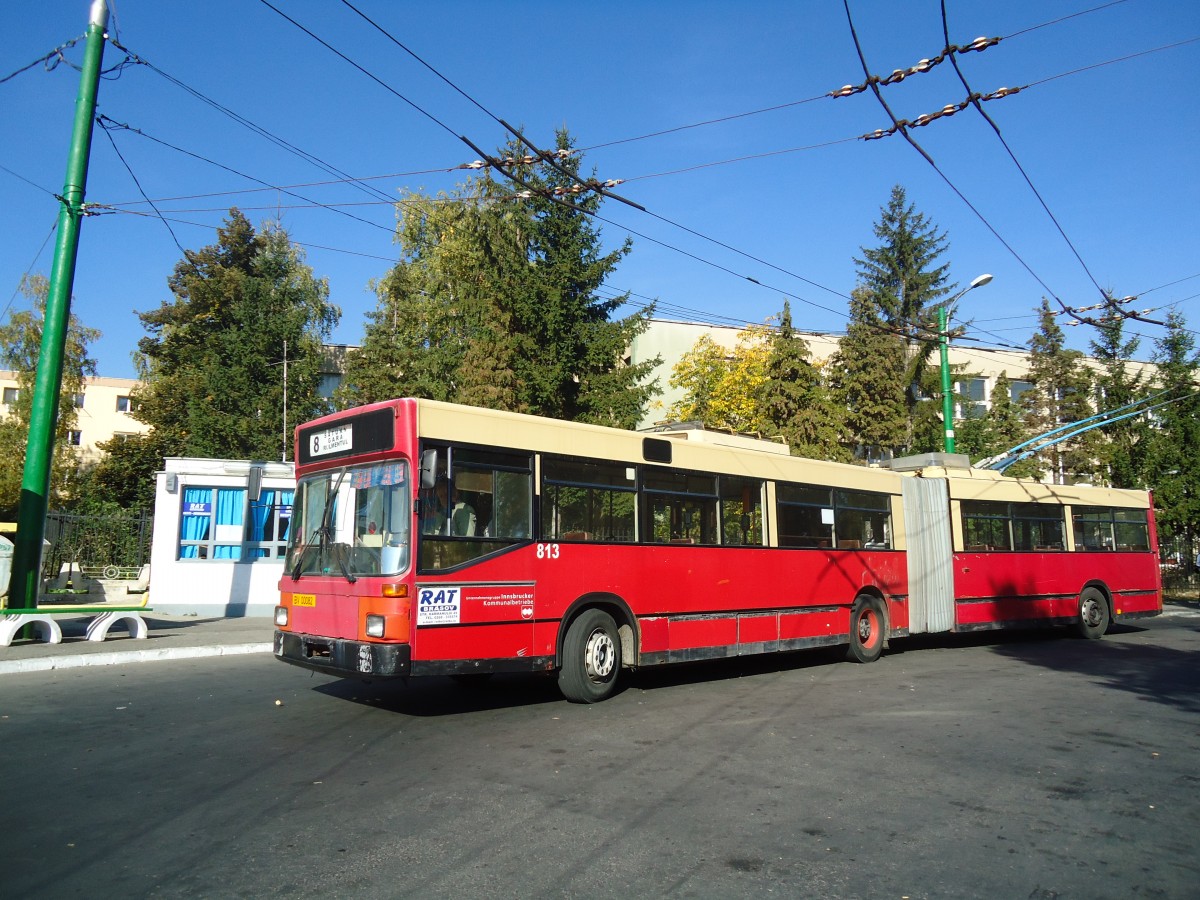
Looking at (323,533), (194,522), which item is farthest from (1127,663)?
(194,522)

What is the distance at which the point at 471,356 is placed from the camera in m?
29.8

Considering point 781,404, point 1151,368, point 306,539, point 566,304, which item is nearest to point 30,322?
point 566,304

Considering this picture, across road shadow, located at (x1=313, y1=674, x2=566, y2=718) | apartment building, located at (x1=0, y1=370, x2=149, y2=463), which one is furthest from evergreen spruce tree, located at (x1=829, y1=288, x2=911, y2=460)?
apartment building, located at (x1=0, y1=370, x2=149, y2=463)

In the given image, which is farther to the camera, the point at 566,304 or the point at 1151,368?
the point at 1151,368

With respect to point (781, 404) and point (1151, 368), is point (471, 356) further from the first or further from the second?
point (1151, 368)

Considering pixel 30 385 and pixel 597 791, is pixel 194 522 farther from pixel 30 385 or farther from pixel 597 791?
pixel 30 385

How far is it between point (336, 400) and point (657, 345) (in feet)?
62.1

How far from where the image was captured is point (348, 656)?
820 centimetres

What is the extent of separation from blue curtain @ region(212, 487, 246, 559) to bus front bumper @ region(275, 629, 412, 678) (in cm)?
1363

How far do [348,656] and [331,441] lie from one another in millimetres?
2368

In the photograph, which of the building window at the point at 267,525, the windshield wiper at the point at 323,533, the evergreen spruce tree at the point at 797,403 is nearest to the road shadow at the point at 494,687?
the windshield wiper at the point at 323,533

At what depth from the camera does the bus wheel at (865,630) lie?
45.0ft

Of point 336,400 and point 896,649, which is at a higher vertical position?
point 336,400

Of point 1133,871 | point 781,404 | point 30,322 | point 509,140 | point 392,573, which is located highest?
point 509,140
